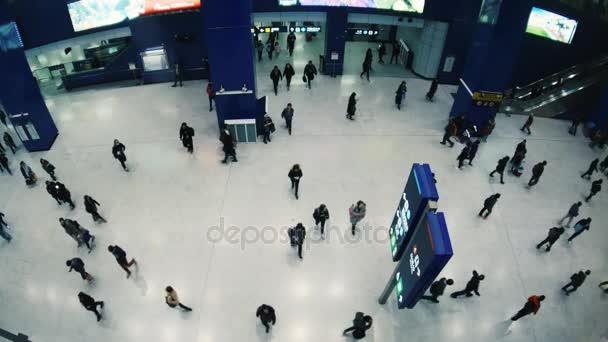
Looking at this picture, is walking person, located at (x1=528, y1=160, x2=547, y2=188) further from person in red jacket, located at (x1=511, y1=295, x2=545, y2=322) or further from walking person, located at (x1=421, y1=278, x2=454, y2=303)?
walking person, located at (x1=421, y1=278, x2=454, y2=303)

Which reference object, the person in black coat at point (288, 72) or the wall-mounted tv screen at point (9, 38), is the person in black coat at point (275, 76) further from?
the wall-mounted tv screen at point (9, 38)

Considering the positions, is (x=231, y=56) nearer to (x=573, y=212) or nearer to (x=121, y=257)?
(x=121, y=257)

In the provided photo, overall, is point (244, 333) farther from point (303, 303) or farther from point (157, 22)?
point (157, 22)

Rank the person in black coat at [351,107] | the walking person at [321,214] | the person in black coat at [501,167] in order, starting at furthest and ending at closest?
the person in black coat at [351,107]
the person in black coat at [501,167]
the walking person at [321,214]

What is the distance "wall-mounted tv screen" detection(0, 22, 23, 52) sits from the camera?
Answer: 11.9 metres

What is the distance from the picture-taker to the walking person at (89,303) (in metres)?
8.17

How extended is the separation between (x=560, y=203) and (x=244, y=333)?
10842 millimetres

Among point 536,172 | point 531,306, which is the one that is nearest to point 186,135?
point 531,306

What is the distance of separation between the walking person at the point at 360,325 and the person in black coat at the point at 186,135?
8.41 m

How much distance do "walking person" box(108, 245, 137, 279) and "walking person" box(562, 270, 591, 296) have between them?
36.6 ft

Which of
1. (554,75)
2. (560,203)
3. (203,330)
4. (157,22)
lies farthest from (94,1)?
(554,75)

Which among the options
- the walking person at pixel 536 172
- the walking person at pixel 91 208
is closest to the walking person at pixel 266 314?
the walking person at pixel 91 208

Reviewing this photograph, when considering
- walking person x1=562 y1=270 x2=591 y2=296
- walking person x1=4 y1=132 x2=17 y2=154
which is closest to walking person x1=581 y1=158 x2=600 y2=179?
walking person x1=562 y1=270 x2=591 y2=296

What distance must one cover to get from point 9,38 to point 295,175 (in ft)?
33.8
